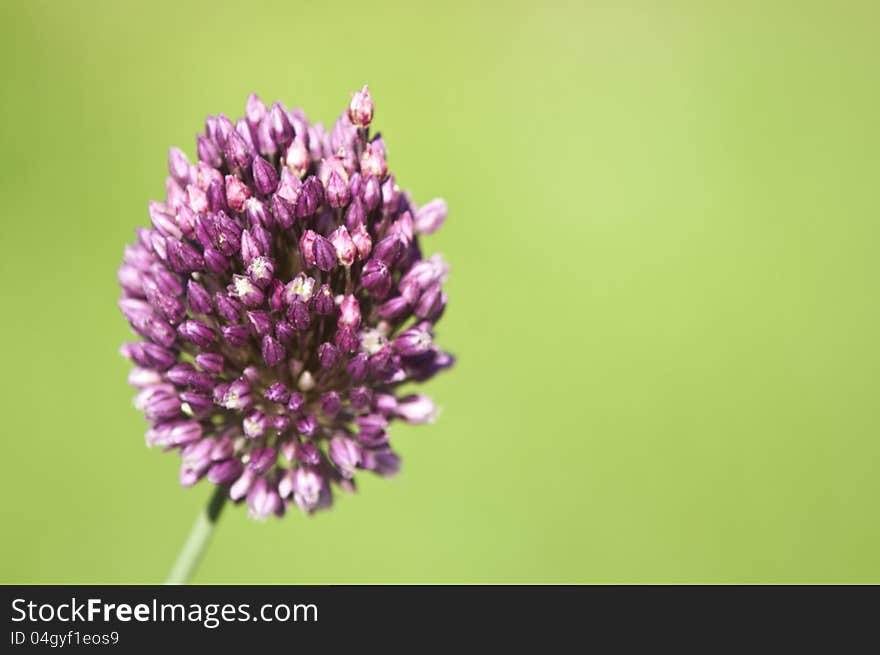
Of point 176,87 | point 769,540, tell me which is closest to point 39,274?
point 176,87

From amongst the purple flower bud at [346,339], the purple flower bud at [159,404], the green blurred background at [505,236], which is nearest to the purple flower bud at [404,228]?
the purple flower bud at [346,339]

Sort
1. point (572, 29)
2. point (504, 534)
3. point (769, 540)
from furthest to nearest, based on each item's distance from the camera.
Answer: point (572, 29)
point (769, 540)
point (504, 534)

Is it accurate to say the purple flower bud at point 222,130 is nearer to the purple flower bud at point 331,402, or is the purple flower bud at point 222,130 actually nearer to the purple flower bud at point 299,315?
the purple flower bud at point 299,315

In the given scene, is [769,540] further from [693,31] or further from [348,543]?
[693,31]

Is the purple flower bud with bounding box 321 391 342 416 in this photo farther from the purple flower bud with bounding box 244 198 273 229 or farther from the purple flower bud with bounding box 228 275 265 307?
the purple flower bud with bounding box 244 198 273 229

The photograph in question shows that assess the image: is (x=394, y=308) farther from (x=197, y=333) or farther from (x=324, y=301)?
(x=197, y=333)

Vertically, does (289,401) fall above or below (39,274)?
below

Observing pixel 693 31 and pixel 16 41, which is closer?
pixel 16 41
